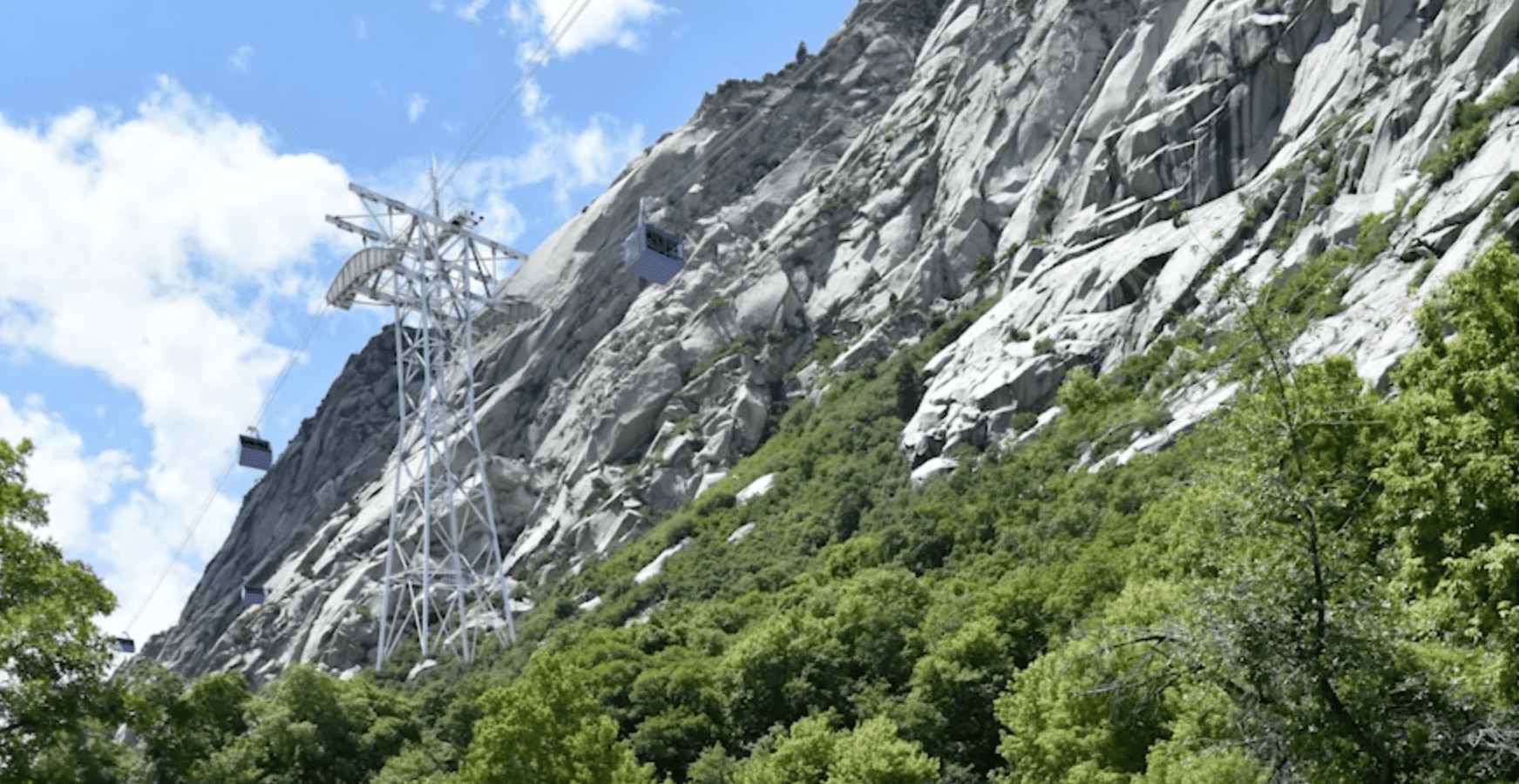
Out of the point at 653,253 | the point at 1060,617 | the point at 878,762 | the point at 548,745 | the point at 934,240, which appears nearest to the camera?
the point at 548,745

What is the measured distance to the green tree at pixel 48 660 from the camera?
53.2 ft

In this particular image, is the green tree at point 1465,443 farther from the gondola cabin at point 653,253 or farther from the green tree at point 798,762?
the gondola cabin at point 653,253

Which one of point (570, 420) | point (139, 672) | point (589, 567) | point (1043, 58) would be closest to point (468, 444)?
point (570, 420)

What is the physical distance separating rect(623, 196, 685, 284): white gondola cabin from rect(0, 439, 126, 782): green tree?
47036mm

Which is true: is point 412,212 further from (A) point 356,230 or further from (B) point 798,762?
(B) point 798,762

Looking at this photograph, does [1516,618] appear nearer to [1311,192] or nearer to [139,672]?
[139,672]

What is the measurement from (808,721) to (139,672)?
24.6 metres

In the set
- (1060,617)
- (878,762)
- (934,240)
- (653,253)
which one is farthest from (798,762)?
→ (934,240)

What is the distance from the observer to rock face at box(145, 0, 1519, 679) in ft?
219

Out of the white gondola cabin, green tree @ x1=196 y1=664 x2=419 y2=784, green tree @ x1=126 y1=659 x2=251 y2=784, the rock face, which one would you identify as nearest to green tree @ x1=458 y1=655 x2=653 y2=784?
green tree @ x1=196 y1=664 x2=419 y2=784

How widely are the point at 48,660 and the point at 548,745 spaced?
63.3ft

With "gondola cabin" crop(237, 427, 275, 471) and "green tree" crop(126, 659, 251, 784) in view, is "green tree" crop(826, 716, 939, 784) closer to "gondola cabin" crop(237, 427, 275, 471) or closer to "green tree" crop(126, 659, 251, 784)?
"green tree" crop(126, 659, 251, 784)

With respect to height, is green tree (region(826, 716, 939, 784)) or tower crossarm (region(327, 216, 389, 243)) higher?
tower crossarm (region(327, 216, 389, 243))

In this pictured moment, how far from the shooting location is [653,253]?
64625 millimetres
